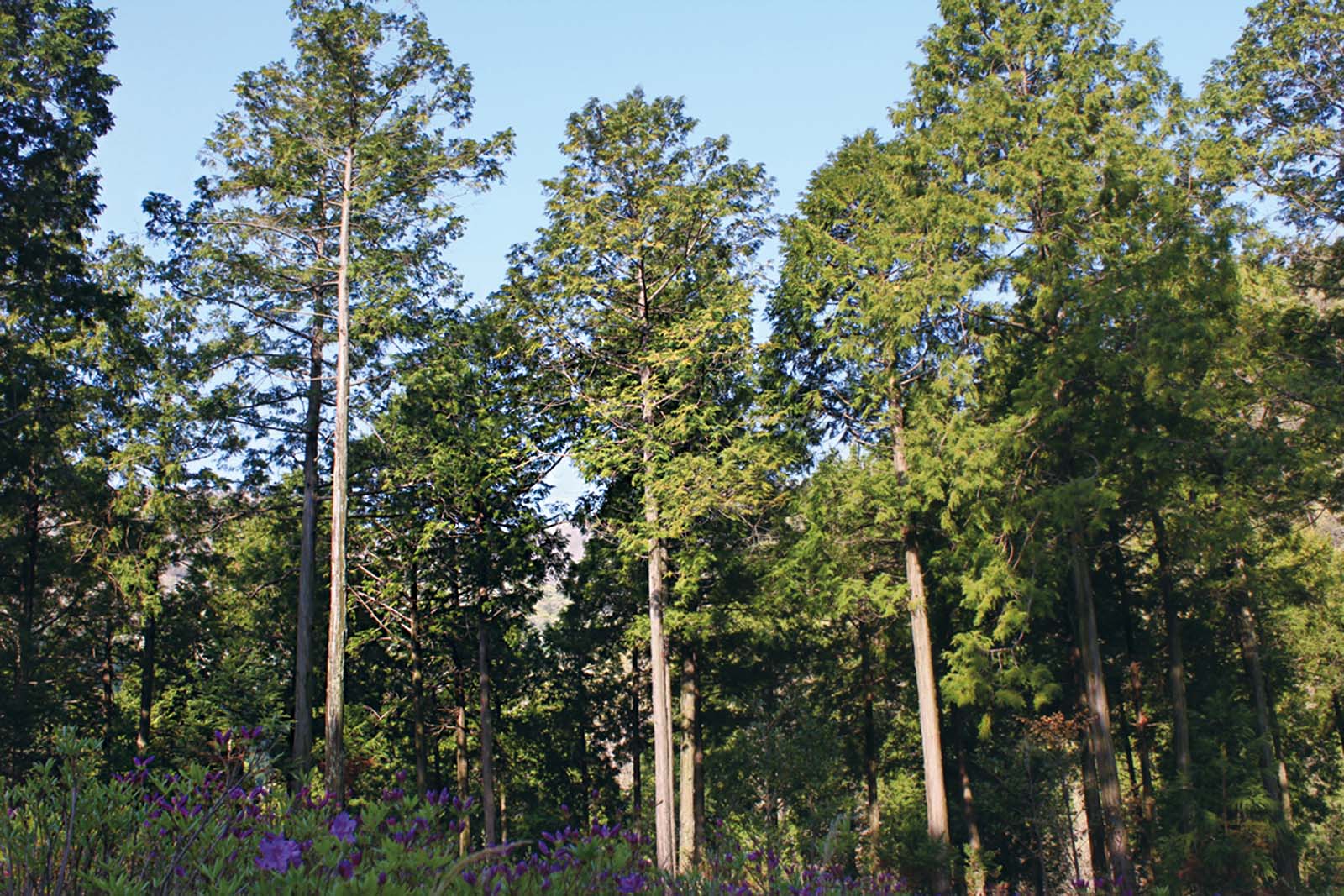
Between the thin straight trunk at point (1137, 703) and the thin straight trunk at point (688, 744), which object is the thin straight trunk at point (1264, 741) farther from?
the thin straight trunk at point (688, 744)

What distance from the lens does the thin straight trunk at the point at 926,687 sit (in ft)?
49.5

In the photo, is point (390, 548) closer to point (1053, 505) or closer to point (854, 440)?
point (854, 440)

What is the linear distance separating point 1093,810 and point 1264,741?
3.70m

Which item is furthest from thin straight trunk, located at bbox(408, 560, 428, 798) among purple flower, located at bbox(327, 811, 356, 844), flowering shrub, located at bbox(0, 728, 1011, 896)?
purple flower, located at bbox(327, 811, 356, 844)

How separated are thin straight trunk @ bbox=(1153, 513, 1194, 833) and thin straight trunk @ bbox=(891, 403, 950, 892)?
601cm

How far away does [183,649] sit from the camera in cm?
2139

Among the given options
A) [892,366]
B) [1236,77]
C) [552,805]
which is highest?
[1236,77]

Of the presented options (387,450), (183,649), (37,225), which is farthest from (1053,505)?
(183,649)

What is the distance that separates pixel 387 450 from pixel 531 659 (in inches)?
415

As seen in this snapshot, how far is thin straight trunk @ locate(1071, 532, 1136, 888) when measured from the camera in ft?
47.6

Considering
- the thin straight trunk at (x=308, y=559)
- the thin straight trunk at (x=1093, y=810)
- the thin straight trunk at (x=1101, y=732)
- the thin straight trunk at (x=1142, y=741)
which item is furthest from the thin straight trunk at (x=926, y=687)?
the thin straight trunk at (x=308, y=559)

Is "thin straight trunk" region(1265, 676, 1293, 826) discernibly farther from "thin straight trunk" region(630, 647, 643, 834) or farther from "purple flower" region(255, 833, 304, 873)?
"purple flower" region(255, 833, 304, 873)

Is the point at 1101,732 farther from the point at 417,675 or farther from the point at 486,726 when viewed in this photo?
the point at 417,675

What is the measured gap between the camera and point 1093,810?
20.6 meters
